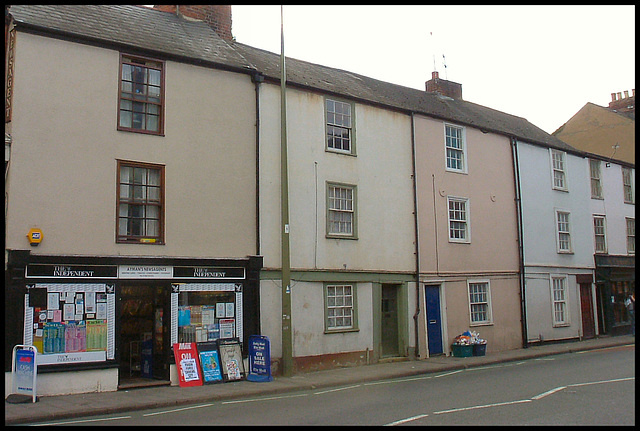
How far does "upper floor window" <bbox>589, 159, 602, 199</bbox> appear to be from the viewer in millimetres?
28047

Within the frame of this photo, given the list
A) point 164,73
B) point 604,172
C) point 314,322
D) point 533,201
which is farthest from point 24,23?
point 604,172

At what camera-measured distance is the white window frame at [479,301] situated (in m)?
21.7

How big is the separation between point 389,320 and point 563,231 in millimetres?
10578

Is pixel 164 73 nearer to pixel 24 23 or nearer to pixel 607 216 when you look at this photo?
pixel 24 23

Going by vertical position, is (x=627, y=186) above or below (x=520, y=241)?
above

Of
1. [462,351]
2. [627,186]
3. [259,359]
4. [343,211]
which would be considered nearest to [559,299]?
[462,351]

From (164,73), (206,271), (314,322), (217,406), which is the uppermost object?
(164,73)

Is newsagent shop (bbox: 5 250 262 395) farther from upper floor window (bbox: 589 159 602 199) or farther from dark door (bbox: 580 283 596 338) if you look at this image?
upper floor window (bbox: 589 159 602 199)

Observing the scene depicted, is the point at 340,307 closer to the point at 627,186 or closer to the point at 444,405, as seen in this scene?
the point at 444,405

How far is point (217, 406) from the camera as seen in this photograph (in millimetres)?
11711

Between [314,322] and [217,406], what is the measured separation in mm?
5723

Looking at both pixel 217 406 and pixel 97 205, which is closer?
pixel 217 406

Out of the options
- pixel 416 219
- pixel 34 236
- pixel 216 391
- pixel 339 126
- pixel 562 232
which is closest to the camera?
pixel 34 236

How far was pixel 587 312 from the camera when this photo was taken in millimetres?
26484
